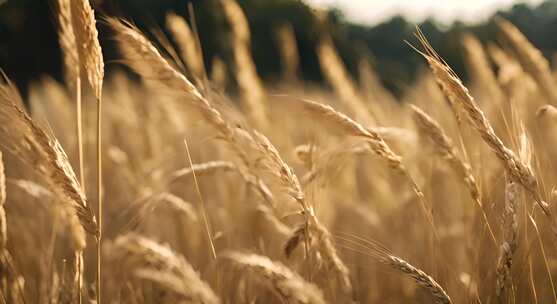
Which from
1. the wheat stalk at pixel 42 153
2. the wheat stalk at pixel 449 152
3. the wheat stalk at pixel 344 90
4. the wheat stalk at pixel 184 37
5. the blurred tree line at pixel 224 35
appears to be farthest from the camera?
the blurred tree line at pixel 224 35

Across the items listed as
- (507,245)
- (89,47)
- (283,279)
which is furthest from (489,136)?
(89,47)

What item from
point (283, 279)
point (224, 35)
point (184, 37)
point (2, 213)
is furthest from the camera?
point (224, 35)

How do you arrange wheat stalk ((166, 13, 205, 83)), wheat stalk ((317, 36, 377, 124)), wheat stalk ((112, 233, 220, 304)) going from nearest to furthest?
wheat stalk ((112, 233, 220, 304)) → wheat stalk ((166, 13, 205, 83)) → wheat stalk ((317, 36, 377, 124))

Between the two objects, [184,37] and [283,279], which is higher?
[184,37]

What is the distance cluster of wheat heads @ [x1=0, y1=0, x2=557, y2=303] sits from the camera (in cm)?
106

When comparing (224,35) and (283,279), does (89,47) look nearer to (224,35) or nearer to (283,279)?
(283,279)

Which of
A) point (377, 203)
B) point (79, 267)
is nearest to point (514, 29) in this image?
point (377, 203)

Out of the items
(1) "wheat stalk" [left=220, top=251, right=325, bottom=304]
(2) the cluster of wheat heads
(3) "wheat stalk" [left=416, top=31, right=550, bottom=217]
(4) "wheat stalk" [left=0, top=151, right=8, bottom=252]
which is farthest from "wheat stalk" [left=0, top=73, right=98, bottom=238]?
(3) "wheat stalk" [left=416, top=31, right=550, bottom=217]

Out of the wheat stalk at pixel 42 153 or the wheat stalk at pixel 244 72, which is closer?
the wheat stalk at pixel 42 153

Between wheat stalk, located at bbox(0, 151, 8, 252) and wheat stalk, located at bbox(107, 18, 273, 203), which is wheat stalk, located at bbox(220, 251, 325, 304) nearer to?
wheat stalk, located at bbox(107, 18, 273, 203)

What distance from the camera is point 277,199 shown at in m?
1.65

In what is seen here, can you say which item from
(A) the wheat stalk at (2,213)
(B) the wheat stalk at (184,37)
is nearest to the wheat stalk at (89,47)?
(A) the wheat stalk at (2,213)

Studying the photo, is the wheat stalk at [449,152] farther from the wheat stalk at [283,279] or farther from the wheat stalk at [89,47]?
the wheat stalk at [89,47]

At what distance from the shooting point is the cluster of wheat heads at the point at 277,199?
3.46ft
